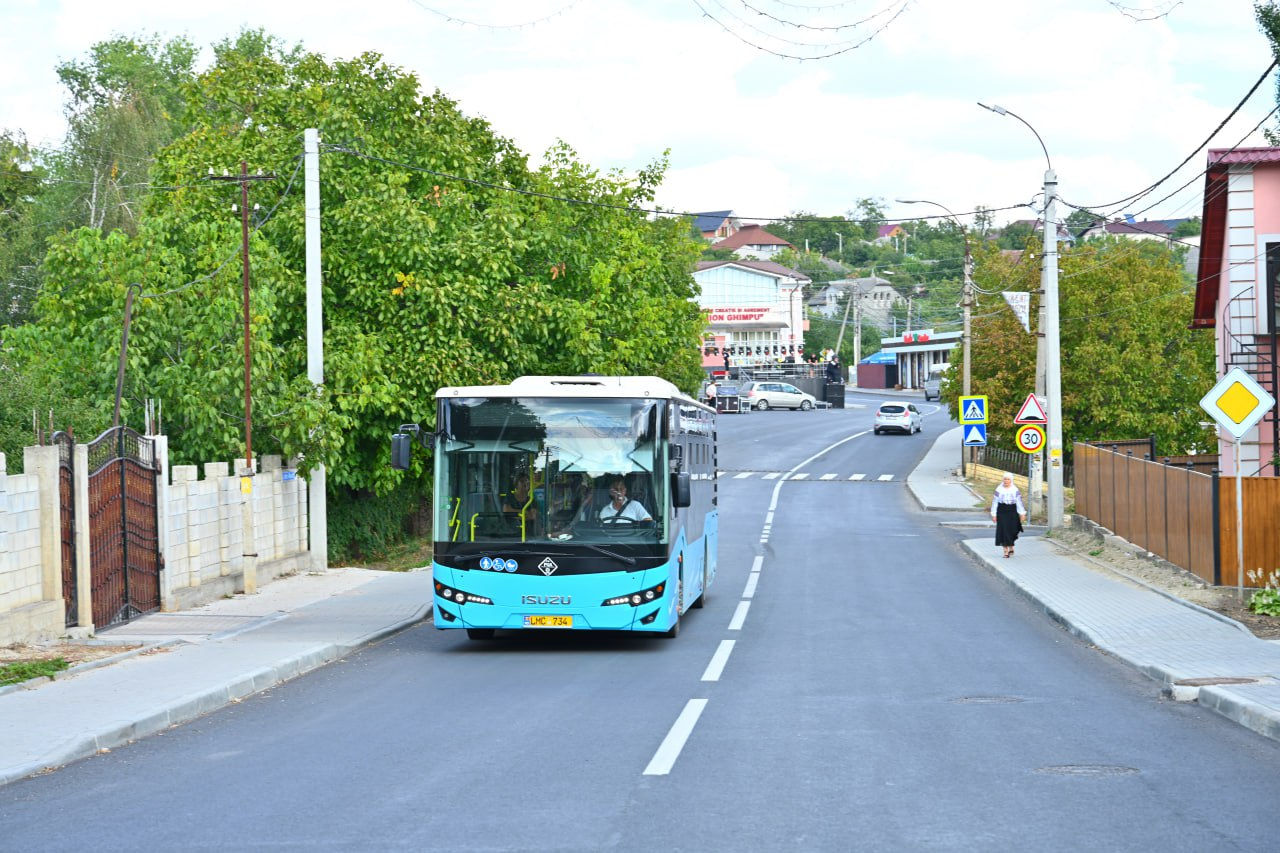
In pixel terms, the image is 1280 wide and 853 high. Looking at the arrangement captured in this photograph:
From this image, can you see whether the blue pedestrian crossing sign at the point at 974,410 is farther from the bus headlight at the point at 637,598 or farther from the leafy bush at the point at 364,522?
the bus headlight at the point at 637,598

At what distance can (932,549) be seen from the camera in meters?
31.4

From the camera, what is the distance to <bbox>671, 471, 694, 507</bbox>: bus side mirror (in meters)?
15.4

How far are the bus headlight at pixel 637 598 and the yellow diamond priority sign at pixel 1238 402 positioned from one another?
7.24m

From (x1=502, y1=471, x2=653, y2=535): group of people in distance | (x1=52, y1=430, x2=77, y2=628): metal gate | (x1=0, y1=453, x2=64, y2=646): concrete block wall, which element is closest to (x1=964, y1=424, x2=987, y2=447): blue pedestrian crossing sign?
(x1=502, y1=471, x2=653, y2=535): group of people in distance

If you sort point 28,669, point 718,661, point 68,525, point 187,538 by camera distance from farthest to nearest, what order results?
point 187,538, point 68,525, point 718,661, point 28,669

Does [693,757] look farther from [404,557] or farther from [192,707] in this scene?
[404,557]

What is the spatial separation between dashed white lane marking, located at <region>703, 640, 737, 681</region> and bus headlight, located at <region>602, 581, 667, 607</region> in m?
0.94

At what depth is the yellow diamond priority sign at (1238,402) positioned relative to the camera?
1697cm

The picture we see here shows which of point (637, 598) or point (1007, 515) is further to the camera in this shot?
point (1007, 515)

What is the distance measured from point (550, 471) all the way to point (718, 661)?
2.78 m

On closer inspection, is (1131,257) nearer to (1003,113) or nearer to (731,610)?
(1003,113)

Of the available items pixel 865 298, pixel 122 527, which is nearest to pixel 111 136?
pixel 122 527

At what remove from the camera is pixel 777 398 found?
93438mm

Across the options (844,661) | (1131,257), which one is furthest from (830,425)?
(844,661)
